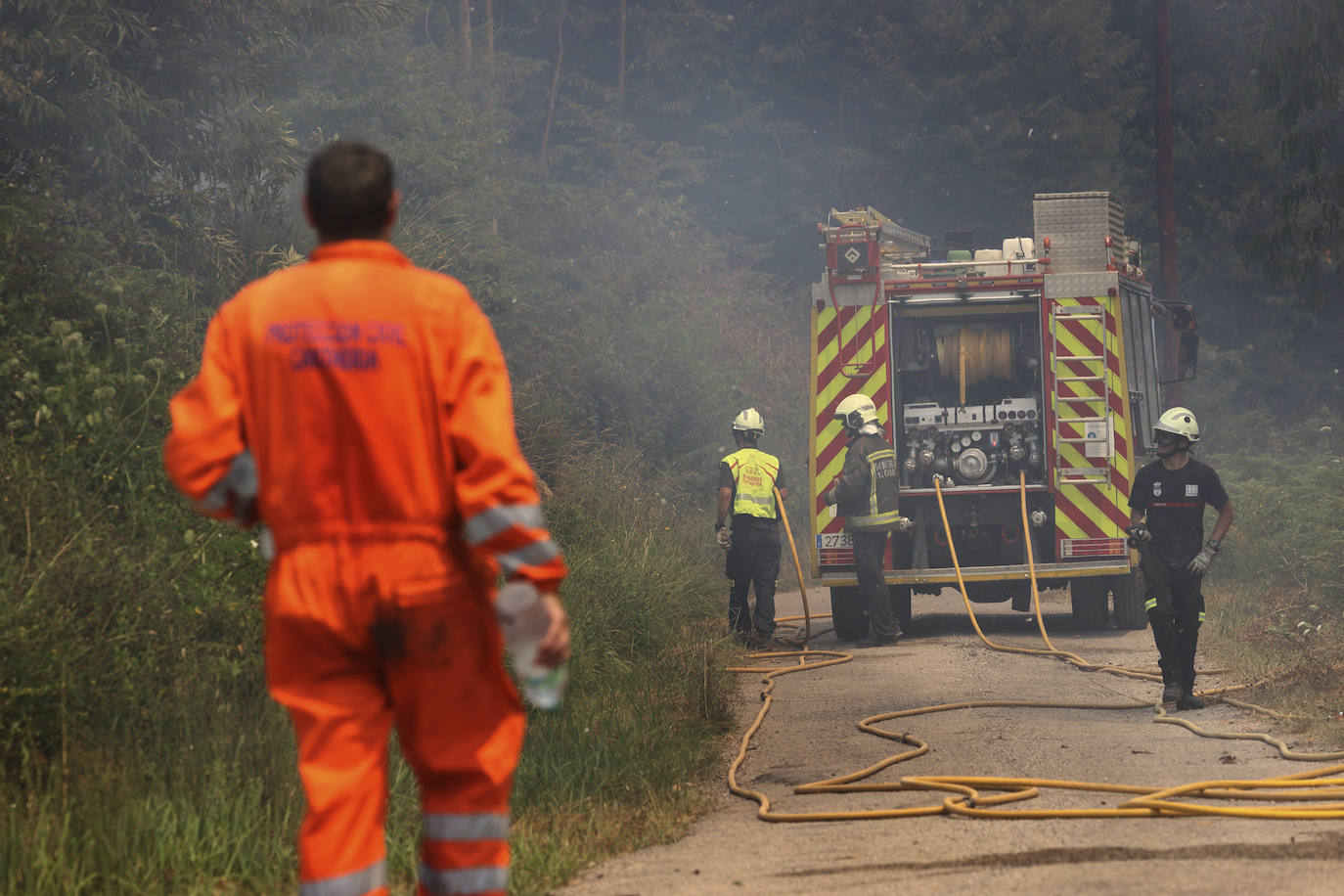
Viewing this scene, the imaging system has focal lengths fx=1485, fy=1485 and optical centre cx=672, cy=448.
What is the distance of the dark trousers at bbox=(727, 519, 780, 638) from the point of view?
1170 cm

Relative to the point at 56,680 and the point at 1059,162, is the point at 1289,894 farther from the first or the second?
the point at 1059,162

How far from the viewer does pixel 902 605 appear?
12.5 m

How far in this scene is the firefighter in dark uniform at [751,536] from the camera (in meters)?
11.7

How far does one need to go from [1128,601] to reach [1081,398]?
178 centimetres

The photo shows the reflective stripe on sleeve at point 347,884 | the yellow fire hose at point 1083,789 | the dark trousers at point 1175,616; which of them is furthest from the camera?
the dark trousers at point 1175,616

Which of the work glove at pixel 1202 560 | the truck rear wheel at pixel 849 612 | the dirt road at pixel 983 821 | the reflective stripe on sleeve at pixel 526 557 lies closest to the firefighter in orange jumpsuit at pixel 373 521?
the reflective stripe on sleeve at pixel 526 557

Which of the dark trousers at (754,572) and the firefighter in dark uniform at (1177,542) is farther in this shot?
the dark trousers at (754,572)

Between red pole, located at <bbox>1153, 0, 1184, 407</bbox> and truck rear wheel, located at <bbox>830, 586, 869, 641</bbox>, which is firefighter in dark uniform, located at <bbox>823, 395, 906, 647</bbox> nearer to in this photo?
truck rear wheel, located at <bbox>830, 586, 869, 641</bbox>

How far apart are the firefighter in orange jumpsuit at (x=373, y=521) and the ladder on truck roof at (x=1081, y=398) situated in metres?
9.54

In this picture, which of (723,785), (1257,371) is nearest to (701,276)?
(1257,371)

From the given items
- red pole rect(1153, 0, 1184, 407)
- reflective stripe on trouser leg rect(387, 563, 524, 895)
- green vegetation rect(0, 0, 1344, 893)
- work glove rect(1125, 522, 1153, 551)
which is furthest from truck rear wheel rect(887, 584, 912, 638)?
red pole rect(1153, 0, 1184, 407)

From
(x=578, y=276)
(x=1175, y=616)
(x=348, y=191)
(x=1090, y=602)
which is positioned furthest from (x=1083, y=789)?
(x=578, y=276)

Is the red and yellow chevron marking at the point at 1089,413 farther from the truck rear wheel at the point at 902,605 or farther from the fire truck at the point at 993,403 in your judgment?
the truck rear wheel at the point at 902,605

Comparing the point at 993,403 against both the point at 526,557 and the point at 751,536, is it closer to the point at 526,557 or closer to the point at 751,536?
the point at 751,536
